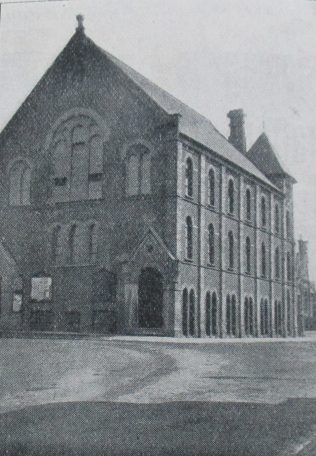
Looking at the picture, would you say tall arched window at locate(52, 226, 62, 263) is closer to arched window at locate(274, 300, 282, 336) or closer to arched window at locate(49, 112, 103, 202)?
arched window at locate(49, 112, 103, 202)

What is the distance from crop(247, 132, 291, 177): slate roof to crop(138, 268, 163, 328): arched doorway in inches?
760

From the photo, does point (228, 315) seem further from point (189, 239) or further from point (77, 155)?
point (77, 155)

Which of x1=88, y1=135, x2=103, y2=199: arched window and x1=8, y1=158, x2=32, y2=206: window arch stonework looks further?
x1=8, y1=158, x2=32, y2=206: window arch stonework

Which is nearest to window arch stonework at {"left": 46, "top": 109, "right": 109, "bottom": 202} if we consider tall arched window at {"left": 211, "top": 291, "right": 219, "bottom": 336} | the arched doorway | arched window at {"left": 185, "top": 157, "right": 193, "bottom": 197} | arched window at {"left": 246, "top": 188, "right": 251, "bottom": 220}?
arched window at {"left": 185, "top": 157, "right": 193, "bottom": 197}

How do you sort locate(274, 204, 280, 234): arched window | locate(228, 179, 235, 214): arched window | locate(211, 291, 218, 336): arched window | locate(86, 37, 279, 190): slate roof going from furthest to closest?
locate(274, 204, 280, 234): arched window → locate(228, 179, 235, 214): arched window → locate(211, 291, 218, 336): arched window → locate(86, 37, 279, 190): slate roof

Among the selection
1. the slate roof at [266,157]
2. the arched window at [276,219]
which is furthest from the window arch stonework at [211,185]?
the slate roof at [266,157]

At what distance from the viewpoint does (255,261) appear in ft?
136

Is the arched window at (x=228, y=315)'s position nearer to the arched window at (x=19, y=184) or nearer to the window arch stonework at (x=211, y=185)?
the window arch stonework at (x=211, y=185)

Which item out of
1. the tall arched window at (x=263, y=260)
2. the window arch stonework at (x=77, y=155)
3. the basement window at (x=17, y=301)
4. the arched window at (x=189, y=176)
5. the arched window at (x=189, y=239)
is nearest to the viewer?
the arched window at (x=189, y=239)

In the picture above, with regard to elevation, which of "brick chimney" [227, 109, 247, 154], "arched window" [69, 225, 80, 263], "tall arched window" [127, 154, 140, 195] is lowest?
"arched window" [69, 225, 80, 263]

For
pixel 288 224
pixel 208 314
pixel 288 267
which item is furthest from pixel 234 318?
pixel 288 224

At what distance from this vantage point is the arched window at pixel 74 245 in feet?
110

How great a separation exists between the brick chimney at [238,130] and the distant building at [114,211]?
11.2 meters

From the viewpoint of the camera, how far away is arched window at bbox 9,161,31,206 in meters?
35.7
